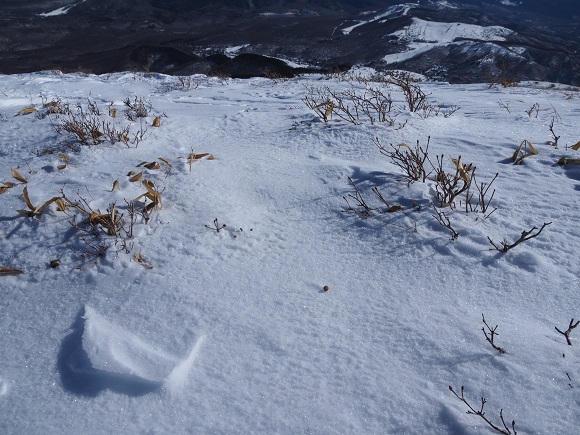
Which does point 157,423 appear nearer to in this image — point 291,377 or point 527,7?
point 291,377

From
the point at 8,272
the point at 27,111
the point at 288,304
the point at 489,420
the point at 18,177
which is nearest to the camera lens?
the point at 489,420

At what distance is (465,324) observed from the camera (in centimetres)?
144

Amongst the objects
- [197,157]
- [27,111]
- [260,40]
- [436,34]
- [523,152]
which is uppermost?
[523,152]

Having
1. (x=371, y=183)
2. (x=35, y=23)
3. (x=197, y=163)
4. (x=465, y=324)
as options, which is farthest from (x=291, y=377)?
(x=35, y=23)

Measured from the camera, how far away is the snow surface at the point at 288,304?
47.1 inches

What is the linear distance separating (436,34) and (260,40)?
11.2 metres

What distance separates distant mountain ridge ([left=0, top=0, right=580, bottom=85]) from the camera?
59.8 feet

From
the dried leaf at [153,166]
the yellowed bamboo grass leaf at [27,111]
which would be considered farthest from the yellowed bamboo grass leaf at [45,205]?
the yellowed bamboo grass leaf at [27,111]

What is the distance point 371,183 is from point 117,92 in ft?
17.6

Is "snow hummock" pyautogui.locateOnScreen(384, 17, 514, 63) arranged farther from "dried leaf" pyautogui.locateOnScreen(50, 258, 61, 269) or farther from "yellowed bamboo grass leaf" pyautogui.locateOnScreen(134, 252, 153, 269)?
"dried leaf" pyautogui.locateOnScreen(50, 258, 61, 269)

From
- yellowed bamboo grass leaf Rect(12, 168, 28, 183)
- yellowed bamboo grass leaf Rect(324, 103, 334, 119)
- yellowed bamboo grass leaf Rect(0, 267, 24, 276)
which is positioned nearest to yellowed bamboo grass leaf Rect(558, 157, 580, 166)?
yellowed bamboo grass leaf Rect(324, 103, 334, 119)

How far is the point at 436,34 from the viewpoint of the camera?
2505 cm

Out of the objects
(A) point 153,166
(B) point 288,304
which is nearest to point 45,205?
(A) point 153,166

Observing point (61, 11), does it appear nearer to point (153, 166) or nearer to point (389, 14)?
point (389, 14)
